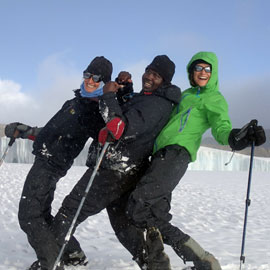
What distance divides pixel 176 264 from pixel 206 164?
2145 centimetres

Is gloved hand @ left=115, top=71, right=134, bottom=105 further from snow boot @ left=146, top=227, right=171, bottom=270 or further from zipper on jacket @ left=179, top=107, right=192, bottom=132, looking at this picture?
snow boot @ left=146, top=227, right=171, bottom=270

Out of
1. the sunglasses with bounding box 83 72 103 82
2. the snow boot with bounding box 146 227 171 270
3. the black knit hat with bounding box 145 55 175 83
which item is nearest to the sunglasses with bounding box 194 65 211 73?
the black knit hat with bounding box 145 55 175 83

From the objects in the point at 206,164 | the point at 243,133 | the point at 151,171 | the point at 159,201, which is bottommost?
the point at 206,164

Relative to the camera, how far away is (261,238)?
424cm

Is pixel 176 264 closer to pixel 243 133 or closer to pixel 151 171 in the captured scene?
pixel 151 171

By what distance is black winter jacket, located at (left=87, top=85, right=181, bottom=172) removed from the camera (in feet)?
7.04

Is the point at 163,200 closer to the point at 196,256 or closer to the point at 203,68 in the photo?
the point at 196,256

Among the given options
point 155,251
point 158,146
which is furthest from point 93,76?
A: point 155,251

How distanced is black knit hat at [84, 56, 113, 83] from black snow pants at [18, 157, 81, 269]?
29.4 inches

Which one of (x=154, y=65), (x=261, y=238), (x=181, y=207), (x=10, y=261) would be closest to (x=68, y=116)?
(x=154, y=65)

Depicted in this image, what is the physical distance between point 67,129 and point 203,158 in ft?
72.3

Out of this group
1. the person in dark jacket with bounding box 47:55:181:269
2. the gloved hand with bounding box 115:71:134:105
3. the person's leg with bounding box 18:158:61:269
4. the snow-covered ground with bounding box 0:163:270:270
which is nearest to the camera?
the person in dark jacket with bounding box 47:55:181:269

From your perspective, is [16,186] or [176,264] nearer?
[176,264]

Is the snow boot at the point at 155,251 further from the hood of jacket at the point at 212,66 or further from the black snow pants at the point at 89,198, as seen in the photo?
the hood of jacket at the point at 212,66
